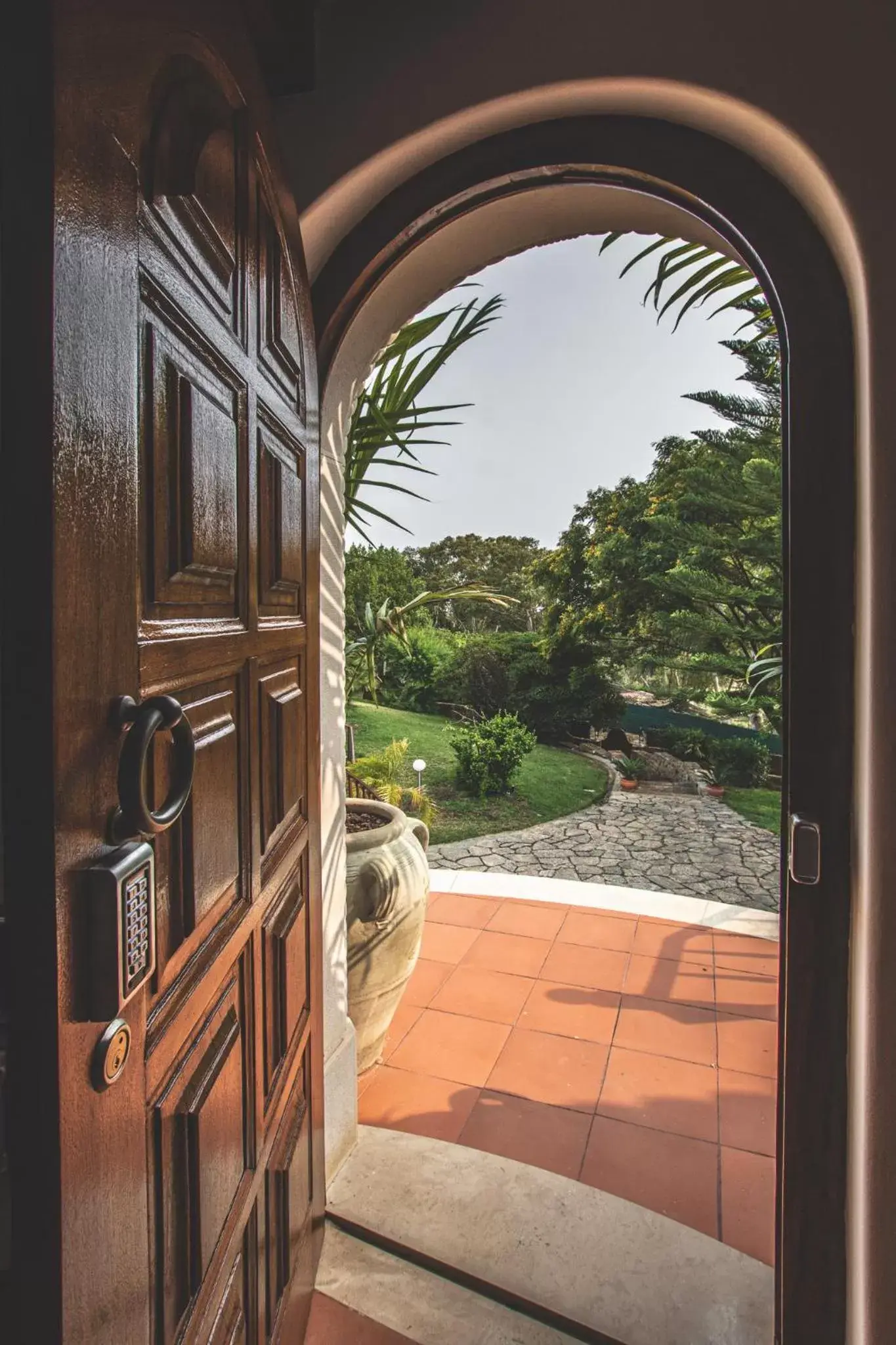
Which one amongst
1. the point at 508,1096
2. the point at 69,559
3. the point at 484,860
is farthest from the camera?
the point at 484,860

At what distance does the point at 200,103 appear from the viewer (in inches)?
29.3

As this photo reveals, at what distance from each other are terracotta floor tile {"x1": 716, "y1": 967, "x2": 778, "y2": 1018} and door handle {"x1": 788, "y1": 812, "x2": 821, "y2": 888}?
1618 millimetres

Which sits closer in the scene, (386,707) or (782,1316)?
(782,1316)

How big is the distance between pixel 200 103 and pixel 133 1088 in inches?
37.8

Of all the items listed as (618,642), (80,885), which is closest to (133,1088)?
(80,885)

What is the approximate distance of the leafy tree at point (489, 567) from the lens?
34.4 feet

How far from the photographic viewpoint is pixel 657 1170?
1657mm

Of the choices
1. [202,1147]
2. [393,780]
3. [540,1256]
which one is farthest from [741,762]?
[202,1147]

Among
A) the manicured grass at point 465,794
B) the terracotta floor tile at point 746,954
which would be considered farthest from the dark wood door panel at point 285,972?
the manicured grass at point 465,794

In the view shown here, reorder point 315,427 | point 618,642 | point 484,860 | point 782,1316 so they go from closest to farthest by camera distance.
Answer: point 782,1316
point 315,427
point 484,860
point 618,642

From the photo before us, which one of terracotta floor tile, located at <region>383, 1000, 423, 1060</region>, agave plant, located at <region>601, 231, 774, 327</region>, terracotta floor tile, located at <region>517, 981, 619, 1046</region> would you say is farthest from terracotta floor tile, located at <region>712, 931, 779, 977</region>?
agave plant, located at <region>601, 231, 774, 327</region>

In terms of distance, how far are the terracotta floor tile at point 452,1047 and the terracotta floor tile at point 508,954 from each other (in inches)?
15.0

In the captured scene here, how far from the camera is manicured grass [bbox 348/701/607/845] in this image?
662 cm

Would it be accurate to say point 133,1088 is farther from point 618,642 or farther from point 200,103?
point 618,642
